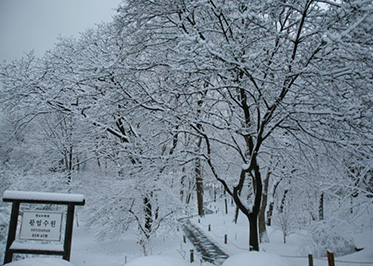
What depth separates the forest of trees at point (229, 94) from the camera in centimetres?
470

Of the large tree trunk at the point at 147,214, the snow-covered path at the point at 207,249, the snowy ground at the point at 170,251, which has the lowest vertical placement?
the snow-covered path at the point at 207,249

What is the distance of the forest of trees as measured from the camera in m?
4.70

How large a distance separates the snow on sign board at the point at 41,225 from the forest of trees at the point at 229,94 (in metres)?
2.97

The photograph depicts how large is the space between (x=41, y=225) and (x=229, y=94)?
564 centimetres

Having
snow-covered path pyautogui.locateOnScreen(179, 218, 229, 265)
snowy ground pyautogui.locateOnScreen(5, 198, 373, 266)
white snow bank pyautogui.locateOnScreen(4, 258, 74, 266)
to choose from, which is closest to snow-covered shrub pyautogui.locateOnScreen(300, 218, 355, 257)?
snowy ground pyautogui.locateOnScreen(5, 198, 373, 266)

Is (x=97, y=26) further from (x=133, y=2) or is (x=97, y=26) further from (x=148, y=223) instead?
(x=148, y=223)

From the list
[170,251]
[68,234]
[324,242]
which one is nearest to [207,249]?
[170,251]

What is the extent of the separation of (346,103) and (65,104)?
1033 cm

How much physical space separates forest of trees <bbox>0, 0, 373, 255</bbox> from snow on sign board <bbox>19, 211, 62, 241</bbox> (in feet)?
9.75

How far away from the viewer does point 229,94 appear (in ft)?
23.7

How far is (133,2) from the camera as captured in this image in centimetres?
622

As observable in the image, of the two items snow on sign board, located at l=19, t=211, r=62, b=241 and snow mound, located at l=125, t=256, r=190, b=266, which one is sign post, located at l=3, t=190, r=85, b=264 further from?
snow mound, located at l=125, t=256, r=190, b=266

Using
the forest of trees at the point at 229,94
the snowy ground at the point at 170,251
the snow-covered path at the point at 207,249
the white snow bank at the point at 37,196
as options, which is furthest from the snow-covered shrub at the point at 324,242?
the white snow bank at the point at 37,196

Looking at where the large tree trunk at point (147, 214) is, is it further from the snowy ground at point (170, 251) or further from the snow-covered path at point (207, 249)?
the snow-covered path at point (207, 249)
